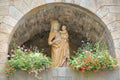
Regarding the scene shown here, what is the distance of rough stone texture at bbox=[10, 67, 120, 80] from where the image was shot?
5.60m

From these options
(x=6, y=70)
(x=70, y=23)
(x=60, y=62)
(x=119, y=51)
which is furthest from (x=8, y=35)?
(x=119, y=51)

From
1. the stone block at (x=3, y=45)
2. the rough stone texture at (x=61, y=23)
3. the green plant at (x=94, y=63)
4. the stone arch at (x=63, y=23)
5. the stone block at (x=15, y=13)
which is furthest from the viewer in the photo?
the rough stone texture at (x=61, y=23)

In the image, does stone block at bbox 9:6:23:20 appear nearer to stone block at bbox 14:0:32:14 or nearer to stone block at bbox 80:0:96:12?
stone block at bbox 14:0:32:14

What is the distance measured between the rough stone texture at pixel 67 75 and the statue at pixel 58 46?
0.50m

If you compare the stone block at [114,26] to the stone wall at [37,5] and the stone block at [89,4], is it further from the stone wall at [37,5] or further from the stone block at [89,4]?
the stone block at [89,4]

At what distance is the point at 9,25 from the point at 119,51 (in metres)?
2.32

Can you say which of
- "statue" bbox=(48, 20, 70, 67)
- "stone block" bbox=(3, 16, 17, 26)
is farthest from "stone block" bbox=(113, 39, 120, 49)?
"stone block" bbox=(3, 16, 17, 26)

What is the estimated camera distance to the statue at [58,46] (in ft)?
20.8

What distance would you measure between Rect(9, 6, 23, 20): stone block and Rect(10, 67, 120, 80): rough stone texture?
3.86 ft

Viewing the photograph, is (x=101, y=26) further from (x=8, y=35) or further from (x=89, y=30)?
(x=8, y=35)

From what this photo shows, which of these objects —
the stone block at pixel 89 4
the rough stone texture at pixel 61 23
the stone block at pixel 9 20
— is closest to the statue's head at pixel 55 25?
the rough stone texture at pixel 61 23

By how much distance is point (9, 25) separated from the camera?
233 inches

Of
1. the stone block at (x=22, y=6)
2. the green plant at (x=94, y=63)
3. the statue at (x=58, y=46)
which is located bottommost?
the green plant at (x=94, y=63)

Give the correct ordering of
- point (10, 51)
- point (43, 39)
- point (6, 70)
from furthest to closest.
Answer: point (43, 39) → point (10, 51) → point (6, 70)
